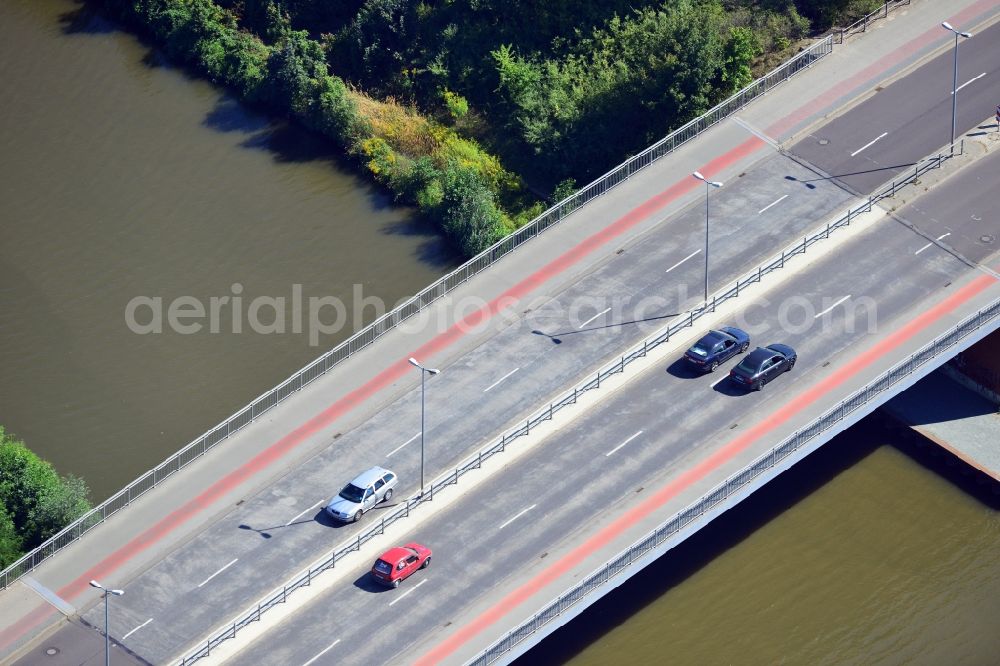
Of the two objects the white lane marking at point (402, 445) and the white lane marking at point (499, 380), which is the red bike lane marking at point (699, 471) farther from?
the white lane marking at point (499, 380)

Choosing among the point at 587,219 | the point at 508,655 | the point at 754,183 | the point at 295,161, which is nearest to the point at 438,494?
the point at 508,655

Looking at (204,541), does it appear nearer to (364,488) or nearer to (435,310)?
(364,488)

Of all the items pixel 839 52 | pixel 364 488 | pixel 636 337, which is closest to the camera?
pixel 364 488

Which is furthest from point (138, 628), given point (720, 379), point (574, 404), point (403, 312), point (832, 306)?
point (832, 306)

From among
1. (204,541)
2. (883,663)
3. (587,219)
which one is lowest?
(883,663)

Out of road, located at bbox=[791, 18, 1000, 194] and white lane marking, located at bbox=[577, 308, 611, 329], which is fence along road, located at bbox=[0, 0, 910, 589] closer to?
road, located at bbox=[791, 18, 1000, 194]

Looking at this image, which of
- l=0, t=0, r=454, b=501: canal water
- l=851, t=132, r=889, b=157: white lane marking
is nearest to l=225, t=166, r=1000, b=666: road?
l=851, t=132, r=889, b=157: white lane marking

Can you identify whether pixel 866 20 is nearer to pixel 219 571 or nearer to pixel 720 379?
pixel 720 379
